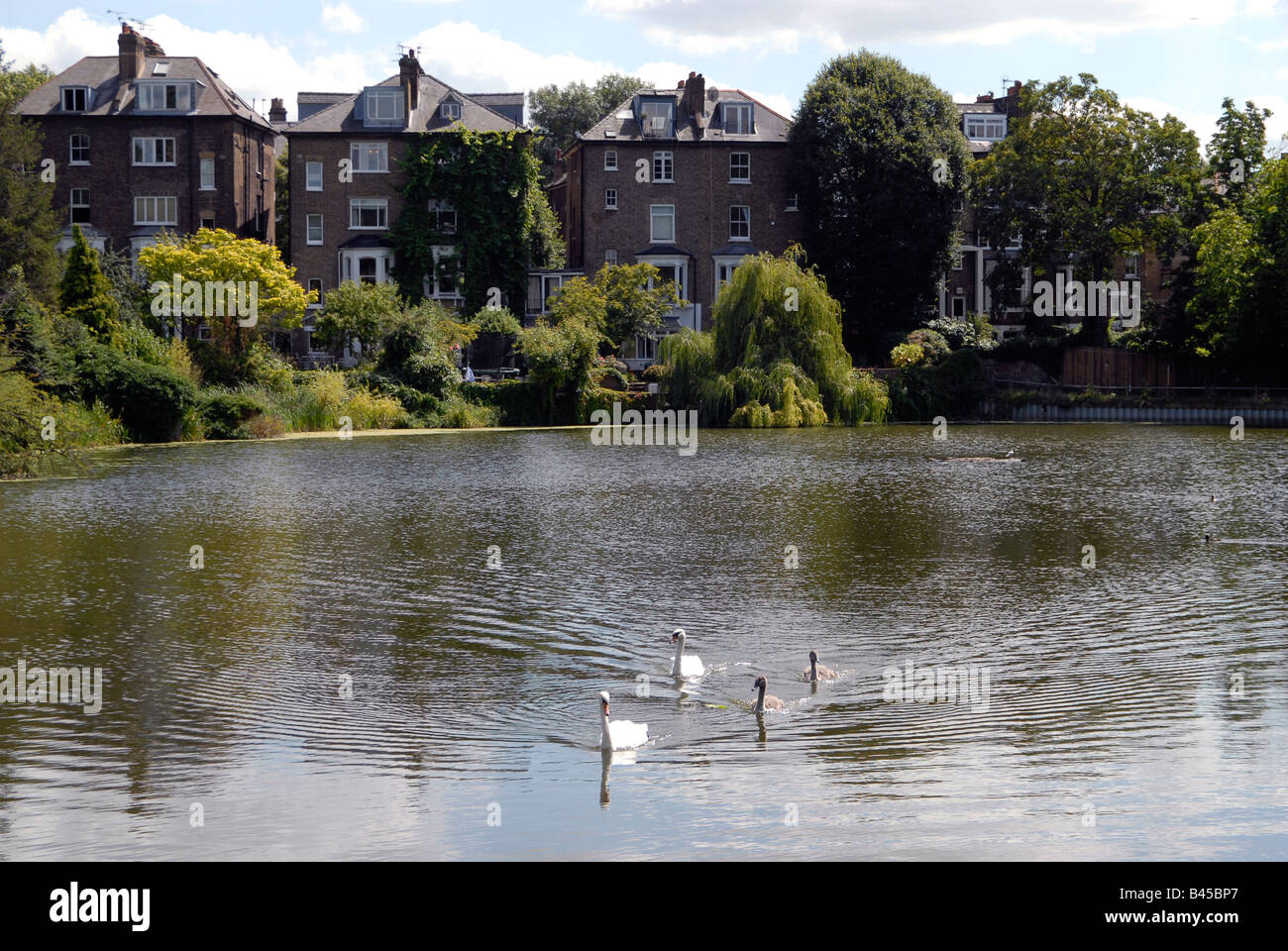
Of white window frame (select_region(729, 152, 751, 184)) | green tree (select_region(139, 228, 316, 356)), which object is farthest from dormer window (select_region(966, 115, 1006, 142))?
green tree (select_region(139, 228, 316, 356))

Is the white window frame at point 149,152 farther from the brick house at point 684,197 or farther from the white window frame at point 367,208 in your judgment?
the brick house at point 684,197

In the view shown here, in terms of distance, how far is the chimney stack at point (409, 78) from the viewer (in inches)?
2874

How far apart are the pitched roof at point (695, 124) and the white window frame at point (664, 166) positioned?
0.80 meters

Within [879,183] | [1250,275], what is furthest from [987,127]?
[1250,275]

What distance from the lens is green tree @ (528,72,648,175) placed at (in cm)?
10288

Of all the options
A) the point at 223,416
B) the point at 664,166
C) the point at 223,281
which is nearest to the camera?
the point at 223,416

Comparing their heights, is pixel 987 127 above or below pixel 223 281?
above

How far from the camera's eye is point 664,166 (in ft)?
244

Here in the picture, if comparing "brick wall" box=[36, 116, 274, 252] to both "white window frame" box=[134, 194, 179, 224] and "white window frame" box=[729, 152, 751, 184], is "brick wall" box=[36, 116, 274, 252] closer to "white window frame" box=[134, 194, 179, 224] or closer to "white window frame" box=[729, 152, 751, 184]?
"white window frame" box=[134, 194, 179, 224]

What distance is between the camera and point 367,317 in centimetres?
6216

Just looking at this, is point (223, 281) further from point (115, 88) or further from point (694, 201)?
point (694, 201)
